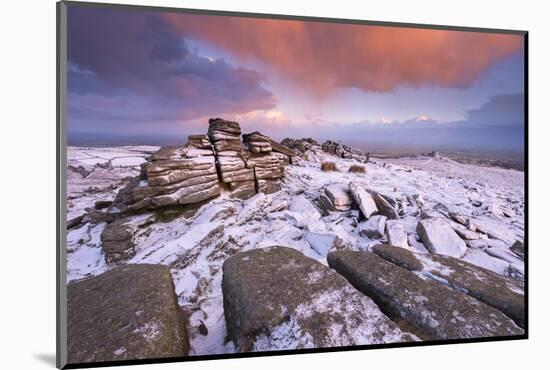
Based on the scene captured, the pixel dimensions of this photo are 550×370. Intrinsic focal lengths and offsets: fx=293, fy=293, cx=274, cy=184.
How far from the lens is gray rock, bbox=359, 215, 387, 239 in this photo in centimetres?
439

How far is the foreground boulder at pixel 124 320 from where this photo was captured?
2291 mm

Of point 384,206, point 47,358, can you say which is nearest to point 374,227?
point 384,206

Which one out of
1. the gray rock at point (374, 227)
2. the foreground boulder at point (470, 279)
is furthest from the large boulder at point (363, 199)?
the foreground boulder at point (470, 279)

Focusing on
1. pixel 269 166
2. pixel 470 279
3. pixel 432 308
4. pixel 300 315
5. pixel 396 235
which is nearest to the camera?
pixel 300 315

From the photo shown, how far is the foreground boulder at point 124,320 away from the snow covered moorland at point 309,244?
31 mm

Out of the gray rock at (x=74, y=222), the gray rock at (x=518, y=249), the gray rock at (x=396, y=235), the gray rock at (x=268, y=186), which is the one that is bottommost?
the gray rock at (x=518, y=249)

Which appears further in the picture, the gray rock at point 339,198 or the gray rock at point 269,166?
the gray rock at point 269,166

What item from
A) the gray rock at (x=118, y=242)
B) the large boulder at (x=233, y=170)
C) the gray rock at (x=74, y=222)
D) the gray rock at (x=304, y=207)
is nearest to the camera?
the gray rock at (x=74, y=222)

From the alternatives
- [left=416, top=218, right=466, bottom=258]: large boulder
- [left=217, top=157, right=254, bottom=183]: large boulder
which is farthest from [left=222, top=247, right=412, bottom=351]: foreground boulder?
[left=217, top=157, right=254, bottom=183]: large boulder

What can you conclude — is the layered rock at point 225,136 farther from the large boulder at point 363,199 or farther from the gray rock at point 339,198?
the large boulder at point 363,199

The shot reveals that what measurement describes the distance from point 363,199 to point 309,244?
132 centimetres

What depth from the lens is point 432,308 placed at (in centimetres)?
278

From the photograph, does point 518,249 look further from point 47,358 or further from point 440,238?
point 47,358

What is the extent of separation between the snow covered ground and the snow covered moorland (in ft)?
0.06
